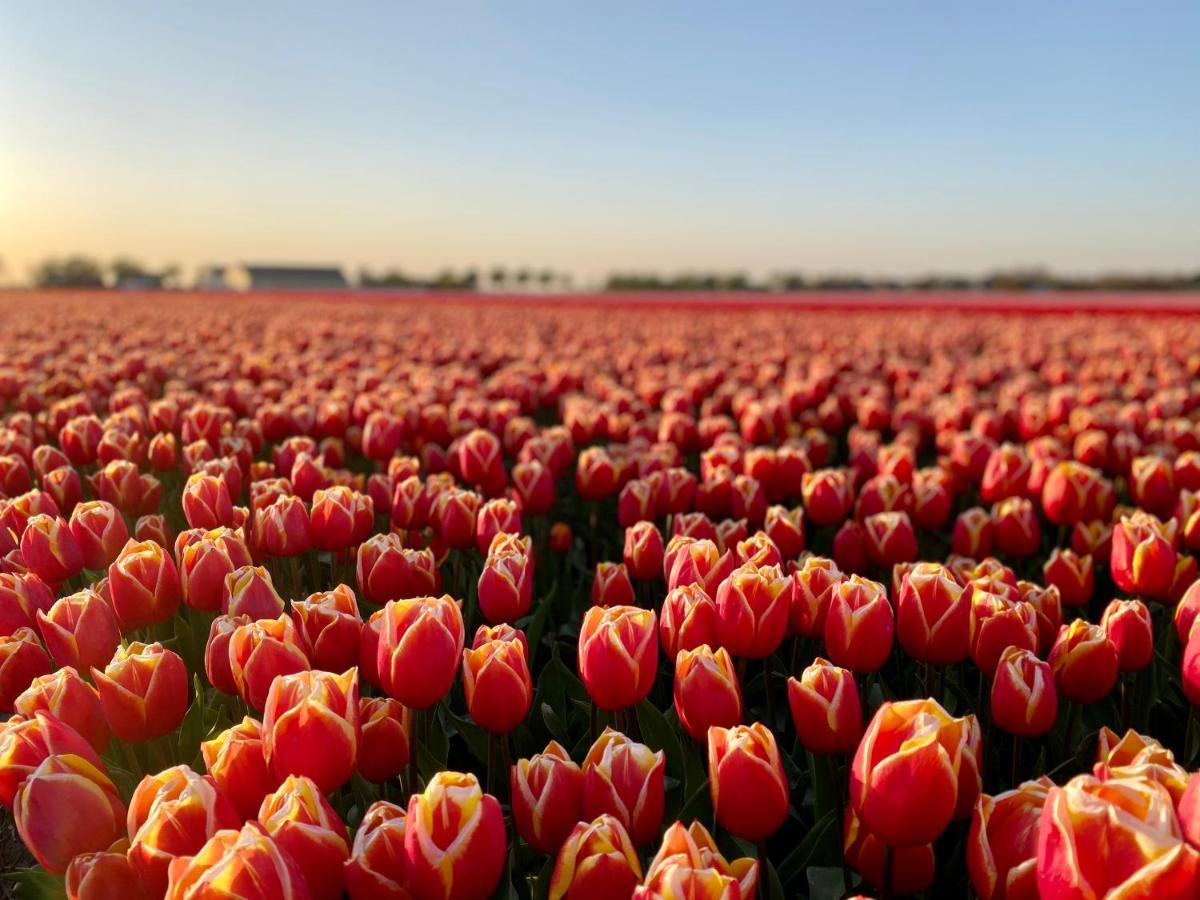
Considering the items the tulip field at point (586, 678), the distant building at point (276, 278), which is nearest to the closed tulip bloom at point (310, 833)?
the tulip field at point (586, 678)

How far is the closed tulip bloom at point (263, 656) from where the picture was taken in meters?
1.74

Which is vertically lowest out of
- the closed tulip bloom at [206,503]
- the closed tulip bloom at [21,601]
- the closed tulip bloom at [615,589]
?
the closed tulip bloom at [615,589]

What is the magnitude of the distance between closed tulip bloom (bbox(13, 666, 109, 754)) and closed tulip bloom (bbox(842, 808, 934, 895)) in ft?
4.80

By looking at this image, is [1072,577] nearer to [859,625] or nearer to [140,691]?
[859,625]

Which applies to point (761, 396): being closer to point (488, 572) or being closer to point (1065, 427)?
point (1065, 427)

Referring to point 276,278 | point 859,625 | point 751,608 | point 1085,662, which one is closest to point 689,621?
point 751,608

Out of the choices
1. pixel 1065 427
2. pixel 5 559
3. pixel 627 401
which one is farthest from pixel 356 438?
pixel 1065 427

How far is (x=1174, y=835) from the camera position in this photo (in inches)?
42.6

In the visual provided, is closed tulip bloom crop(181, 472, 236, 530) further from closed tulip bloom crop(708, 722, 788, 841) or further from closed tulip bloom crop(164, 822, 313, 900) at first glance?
closed tulip bloom crop(708, 722, 788, 841)

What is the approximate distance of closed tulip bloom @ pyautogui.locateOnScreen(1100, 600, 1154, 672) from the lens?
2.22 metres

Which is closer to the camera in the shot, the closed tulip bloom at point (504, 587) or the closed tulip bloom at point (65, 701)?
the closed tulip bloom at point (65, 701)

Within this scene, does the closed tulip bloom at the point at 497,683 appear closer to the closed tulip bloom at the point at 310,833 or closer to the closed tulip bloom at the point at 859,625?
the closed tulip bloom at the point at 310,833

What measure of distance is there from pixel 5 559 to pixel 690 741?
2101 mm

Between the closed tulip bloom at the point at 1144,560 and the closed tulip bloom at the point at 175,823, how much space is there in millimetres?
2588
